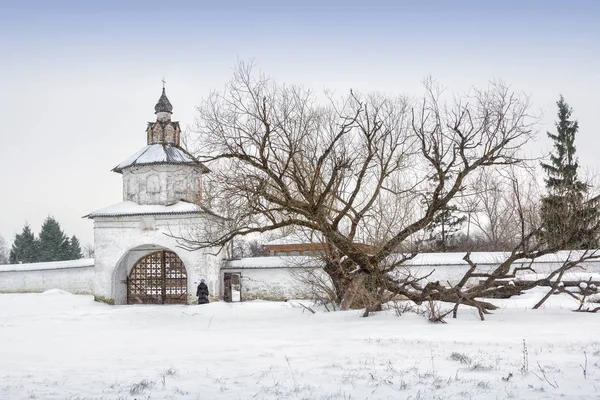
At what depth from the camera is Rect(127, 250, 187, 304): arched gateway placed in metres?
26.3

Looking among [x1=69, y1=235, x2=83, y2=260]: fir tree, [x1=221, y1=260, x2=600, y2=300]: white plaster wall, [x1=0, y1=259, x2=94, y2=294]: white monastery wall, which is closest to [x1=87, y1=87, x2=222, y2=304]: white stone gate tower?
[x1=221, y1=260, x2=600, y2=300]: white plaster wall

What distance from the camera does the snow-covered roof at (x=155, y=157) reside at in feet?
86.7

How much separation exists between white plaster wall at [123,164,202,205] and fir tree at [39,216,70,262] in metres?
34.5

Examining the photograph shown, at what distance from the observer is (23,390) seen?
593 centimetres

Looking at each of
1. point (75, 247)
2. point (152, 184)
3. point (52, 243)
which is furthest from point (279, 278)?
point (75, 247)

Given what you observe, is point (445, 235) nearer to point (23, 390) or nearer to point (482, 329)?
point (482, 329)

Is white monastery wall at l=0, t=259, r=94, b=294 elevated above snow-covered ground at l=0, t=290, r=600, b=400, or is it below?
above

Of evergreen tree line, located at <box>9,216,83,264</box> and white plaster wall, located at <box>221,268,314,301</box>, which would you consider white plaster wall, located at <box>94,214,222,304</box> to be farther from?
evergreen tree line, located at <box>9,216,83,264</box>

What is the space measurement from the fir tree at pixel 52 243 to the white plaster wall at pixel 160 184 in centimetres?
3453

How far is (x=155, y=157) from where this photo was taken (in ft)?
87.8

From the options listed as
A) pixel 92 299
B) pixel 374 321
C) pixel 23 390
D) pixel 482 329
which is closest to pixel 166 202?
pixel 92 299

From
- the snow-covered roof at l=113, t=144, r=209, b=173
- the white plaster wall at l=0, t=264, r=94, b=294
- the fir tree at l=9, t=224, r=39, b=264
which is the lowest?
the white plaster wall at l=0, t=264, r=94, b=294

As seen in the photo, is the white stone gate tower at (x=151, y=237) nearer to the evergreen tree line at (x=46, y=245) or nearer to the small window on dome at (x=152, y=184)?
the small window on dome at (x=152, y=184)

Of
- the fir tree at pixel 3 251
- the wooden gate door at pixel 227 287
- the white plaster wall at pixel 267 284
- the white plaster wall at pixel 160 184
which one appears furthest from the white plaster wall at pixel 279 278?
the fir tree at pixel 3 251
